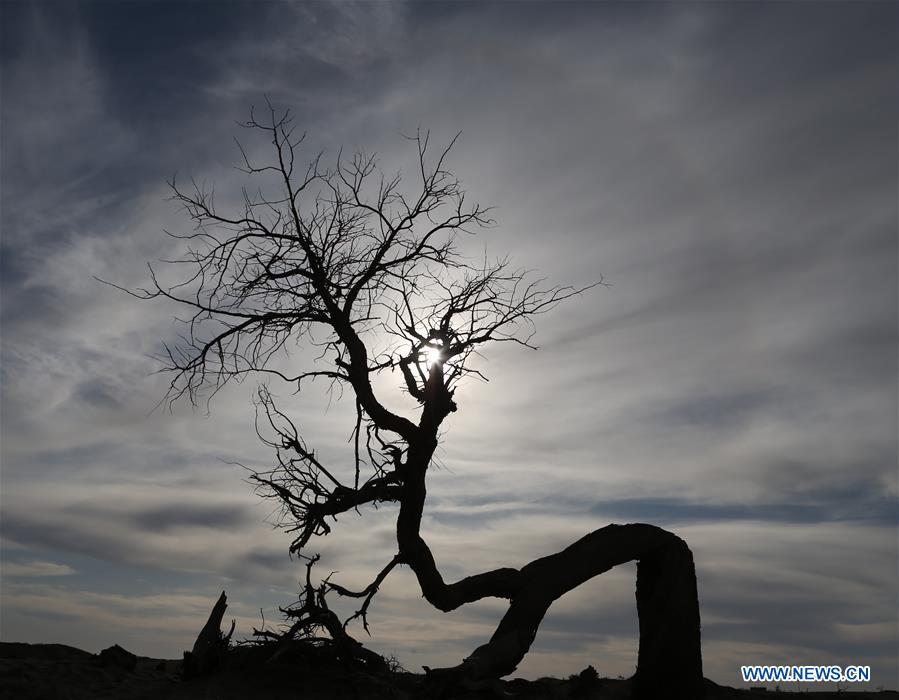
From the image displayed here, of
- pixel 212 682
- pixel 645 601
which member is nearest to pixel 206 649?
pixel 212 682

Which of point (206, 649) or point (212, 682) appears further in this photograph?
point (206, 649)

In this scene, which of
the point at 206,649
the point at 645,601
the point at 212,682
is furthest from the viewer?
the point at 645,601

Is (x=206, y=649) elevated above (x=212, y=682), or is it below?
above

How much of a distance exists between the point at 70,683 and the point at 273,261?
683 centimetres

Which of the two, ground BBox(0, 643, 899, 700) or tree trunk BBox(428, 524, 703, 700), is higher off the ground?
tree trunk BBox(428, 524, 703, 700)

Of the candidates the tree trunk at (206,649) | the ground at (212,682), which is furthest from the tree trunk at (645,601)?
the tree trunk at (206,649)

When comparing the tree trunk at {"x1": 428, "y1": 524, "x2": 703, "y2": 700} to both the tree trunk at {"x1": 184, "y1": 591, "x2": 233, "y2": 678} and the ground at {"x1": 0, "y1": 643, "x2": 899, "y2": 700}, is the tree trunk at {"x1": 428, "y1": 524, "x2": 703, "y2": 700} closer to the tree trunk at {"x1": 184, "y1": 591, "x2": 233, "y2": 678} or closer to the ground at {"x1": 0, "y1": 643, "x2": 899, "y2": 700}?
the ground at {"x1": 0, "y1": 643, "x2": 899, "y2": 700}

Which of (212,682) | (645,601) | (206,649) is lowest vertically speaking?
(212,682)

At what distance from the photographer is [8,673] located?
10.9 m

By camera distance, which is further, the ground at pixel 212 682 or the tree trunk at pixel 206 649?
the tree trunk at pixel 206 649

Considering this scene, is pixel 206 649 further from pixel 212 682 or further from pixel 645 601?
pixel 645 601

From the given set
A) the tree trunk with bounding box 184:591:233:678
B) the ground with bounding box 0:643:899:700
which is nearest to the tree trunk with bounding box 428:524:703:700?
the ground with bounding box 0:643:899:700

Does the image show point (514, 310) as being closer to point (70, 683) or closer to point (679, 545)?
point (679, 545)

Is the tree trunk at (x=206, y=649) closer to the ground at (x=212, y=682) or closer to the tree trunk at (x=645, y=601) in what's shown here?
the ground at (x=212, y=682)
